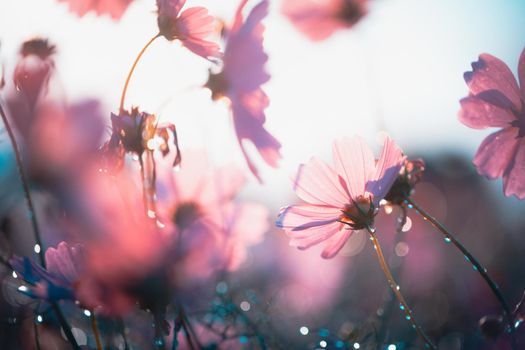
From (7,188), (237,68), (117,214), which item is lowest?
(7,188)

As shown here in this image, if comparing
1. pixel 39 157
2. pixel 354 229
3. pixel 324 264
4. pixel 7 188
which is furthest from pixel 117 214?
pixel 324 264

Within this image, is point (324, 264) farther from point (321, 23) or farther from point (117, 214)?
point (117, 214)

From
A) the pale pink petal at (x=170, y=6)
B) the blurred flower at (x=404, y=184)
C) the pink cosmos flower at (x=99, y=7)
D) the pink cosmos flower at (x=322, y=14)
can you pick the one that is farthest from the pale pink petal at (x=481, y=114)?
the pink cosmos flower at (x=322, y=14)

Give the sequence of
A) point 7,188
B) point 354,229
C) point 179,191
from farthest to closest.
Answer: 1. point 7,188
2. point 179,191
3. point 354,229

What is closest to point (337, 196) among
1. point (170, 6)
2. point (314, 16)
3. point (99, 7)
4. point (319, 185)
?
point (319, 185)

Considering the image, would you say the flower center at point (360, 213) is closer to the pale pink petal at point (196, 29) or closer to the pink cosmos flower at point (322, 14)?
the pale pink petal at point (196, 29)

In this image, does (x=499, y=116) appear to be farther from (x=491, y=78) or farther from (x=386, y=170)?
(x=386, y=170)
